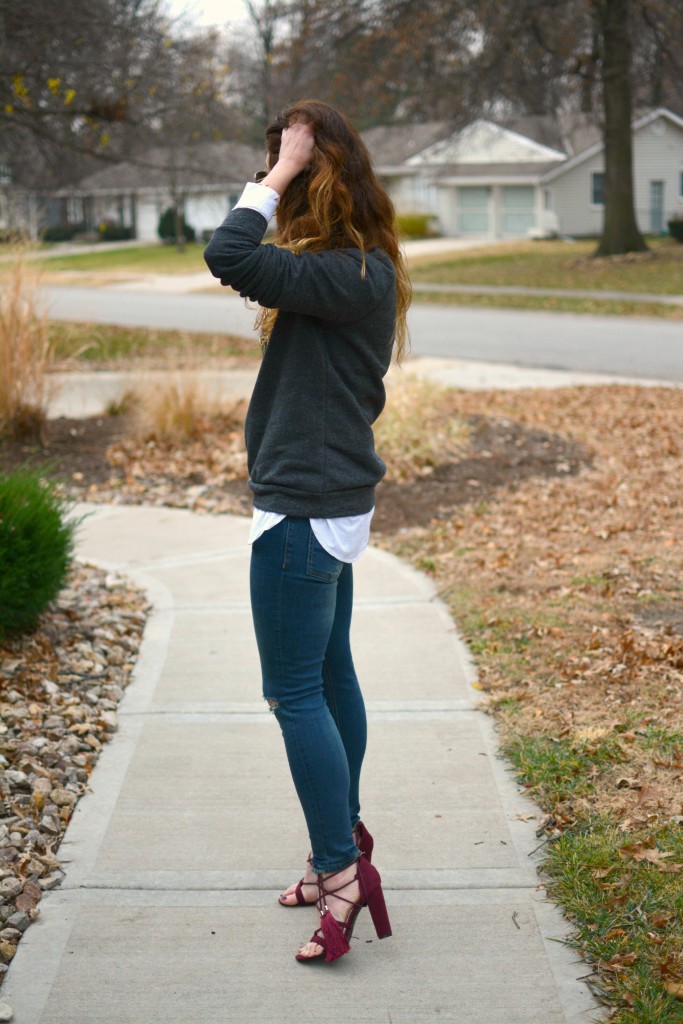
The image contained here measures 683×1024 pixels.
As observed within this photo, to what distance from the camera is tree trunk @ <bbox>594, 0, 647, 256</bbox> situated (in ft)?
81.7

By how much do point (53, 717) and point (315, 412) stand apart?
6.92 ft

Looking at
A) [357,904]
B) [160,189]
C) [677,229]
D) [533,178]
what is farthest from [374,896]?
[160,189]

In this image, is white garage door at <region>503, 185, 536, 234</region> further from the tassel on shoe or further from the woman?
the tassel on shoe

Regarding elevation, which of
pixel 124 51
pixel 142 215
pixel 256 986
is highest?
pixel 142 215

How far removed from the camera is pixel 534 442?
28.3 ft

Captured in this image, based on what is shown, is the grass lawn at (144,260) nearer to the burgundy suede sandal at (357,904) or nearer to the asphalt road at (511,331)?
the asphalt road at (511,331)

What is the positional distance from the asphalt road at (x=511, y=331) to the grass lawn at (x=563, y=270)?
13.2ft

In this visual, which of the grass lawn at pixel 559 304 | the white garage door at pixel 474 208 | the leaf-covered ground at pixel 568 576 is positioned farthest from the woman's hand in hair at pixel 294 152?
the white garage door at pixel 474 208

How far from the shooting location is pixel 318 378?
2.66 m

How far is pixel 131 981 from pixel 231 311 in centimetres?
2106

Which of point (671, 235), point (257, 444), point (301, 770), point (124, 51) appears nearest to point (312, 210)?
point (257, 444)

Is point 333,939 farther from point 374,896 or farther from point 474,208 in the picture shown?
point 474,208

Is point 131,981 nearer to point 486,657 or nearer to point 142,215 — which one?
point 486,657

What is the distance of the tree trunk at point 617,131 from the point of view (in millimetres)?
24906
